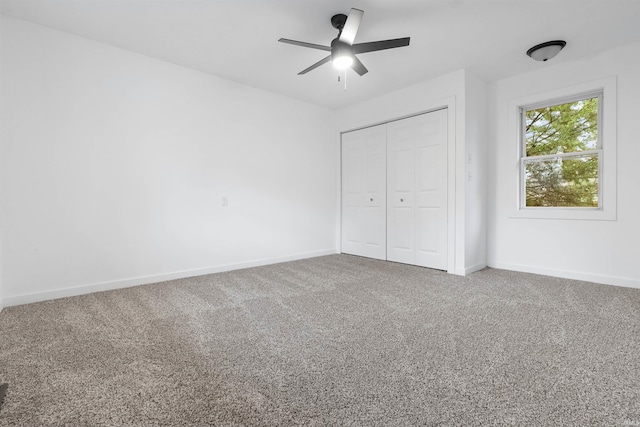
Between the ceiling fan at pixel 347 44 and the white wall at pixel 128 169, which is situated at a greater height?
the ceiling fan at pixel 347 44

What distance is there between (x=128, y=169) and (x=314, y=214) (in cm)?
262

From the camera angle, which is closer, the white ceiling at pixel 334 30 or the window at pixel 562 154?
the white ceiling at pixel 334 30

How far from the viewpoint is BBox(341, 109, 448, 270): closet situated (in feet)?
12.2

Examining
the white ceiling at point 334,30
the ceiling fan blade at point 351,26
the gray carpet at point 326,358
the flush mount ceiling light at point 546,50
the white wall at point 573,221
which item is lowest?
the gray carpet at point 326,358

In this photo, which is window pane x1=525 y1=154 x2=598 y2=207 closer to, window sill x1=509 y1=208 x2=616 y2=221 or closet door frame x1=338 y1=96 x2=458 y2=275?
window sill x1=509 y1=208 x2=616 y2=221

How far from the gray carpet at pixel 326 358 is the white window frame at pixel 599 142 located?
0.89 meters

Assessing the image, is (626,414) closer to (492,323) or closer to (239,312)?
(492,323)

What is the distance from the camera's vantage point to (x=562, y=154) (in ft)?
11.2

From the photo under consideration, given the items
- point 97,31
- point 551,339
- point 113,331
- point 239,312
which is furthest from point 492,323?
point 97,31

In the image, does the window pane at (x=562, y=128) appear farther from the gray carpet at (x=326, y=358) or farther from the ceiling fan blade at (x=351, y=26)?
the ceiling fan blade at (x=351, y=26)

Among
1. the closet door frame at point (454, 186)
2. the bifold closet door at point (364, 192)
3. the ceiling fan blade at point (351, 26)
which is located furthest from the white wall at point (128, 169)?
the closet door frame at point (454, 186)

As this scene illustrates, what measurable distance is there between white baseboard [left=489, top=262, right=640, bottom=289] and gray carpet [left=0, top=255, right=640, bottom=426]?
0.28 m

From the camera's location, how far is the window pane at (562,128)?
10.6 ft

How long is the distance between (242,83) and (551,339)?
13.4 feet
